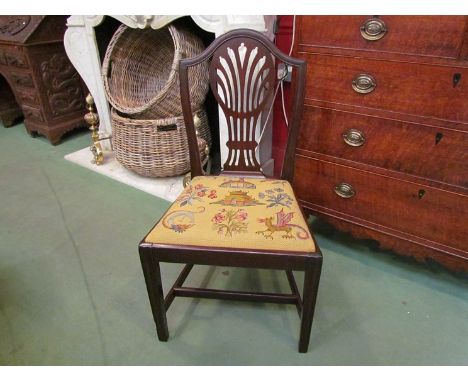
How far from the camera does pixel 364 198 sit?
4.25 ft

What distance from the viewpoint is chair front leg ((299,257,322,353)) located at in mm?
888

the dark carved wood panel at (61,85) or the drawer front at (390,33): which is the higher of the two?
the drawer front at (390,33)

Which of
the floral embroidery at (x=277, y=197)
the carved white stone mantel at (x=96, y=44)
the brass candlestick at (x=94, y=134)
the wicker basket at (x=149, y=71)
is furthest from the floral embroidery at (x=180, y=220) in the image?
the brass candlestick at (x=94, y=134)

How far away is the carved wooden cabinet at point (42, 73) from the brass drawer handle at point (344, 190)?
2323mm

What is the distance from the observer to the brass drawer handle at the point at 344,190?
51.8 inches

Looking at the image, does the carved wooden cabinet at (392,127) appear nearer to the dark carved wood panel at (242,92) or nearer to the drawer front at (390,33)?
the drawer front at (390,33)

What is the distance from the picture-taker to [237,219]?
990 millimetres

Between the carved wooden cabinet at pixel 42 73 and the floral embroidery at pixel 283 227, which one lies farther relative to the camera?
the carved wooden cabinet at pixel 42 73

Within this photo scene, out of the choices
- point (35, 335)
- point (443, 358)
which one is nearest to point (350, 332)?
point (443, 358)

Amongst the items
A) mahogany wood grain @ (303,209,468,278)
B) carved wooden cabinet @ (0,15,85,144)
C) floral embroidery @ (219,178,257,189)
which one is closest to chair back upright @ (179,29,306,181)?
floral embroidery @ (219,178,257,189)

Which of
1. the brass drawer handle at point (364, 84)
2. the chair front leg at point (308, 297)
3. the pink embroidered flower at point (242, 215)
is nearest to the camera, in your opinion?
the chair front leg at point (308, 297)

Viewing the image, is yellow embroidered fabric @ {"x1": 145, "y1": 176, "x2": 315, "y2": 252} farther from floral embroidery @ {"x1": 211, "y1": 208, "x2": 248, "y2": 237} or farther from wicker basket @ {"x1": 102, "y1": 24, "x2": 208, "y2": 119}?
wicker basket @ {"x1": 102, "y1": 24, "x2": 208, "y2": 119}
